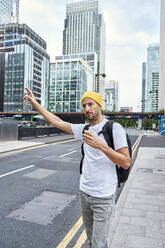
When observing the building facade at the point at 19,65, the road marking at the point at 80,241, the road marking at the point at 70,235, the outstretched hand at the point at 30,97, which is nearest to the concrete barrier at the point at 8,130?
the road marking at the point at 70,235

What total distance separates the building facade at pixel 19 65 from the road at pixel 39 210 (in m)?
105

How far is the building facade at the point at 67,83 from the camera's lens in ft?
401

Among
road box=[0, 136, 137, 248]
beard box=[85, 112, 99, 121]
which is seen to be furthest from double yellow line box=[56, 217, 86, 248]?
beard box=[85, 112, 99, 121]

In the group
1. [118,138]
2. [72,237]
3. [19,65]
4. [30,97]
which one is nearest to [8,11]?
[19,65]

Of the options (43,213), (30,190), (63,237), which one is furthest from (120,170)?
(30,190)

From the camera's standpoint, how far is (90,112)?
214 centimetres

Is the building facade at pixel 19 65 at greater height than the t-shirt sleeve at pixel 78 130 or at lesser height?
greater

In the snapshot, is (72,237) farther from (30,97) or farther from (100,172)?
(30,97)

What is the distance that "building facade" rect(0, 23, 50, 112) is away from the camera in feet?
354

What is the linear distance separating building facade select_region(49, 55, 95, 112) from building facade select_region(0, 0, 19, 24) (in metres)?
67.4

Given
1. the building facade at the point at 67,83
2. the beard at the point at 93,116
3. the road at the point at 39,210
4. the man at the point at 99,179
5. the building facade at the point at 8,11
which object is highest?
the building facade at the point at 8,11

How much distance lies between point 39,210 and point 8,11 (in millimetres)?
201248

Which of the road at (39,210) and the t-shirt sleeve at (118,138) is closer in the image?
the t-shirt sleeve at (118,138)

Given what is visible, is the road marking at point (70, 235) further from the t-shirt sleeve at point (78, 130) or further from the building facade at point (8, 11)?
the building facade at point (8, 11)
